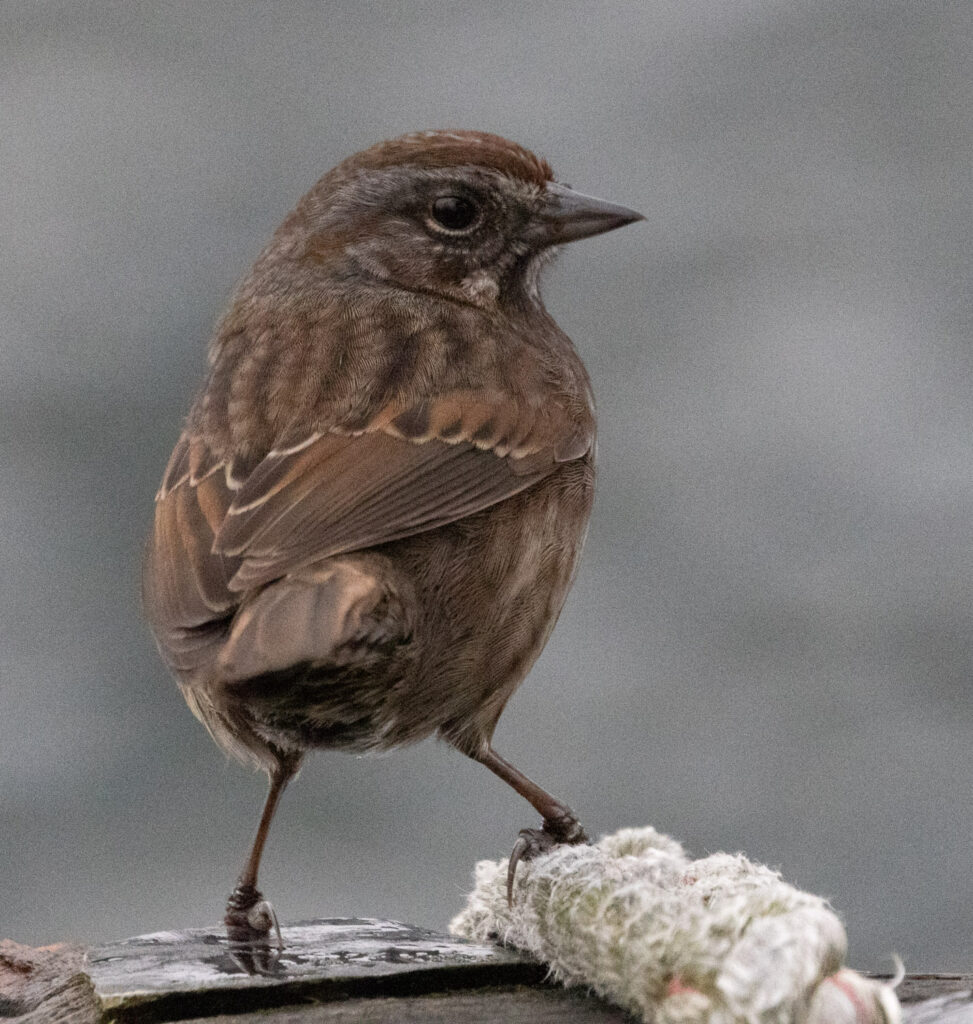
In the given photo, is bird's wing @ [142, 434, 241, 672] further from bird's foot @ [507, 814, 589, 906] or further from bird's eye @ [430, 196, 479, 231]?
bird's eye @ [430, 196, 479, 231]

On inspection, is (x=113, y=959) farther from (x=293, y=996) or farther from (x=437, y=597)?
(x=437, y=597)

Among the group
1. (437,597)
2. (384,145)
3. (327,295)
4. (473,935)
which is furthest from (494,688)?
(384,145)

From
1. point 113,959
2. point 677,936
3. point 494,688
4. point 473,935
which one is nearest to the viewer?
point 677,936

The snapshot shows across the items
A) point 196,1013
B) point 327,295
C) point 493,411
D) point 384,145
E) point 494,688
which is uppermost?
point 384,145

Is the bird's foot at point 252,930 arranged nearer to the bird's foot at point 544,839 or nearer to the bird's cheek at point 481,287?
the bird's foot at point 544,839

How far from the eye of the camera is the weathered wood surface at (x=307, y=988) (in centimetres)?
223

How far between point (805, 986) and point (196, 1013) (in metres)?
0.90

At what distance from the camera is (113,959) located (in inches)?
97.2

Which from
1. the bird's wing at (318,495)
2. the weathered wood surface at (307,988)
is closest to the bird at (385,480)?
the bird's wing at (318,495)

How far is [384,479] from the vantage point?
3184mm

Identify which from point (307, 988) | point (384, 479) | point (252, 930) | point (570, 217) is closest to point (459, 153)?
point (570, 217)

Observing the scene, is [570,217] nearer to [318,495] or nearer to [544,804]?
[318,495]

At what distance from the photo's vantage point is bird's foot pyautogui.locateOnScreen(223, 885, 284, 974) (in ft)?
8.17

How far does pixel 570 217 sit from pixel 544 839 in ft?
5.49
